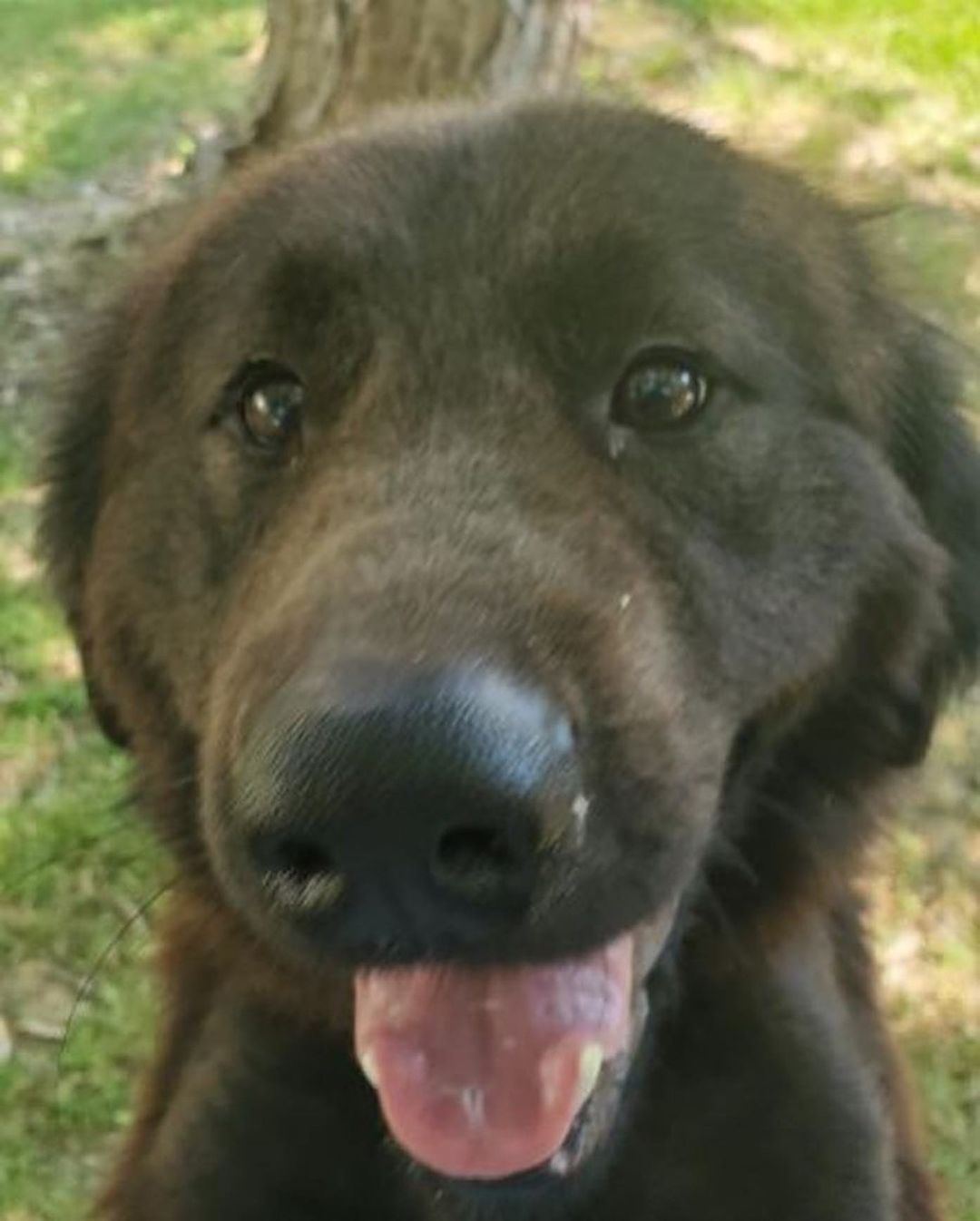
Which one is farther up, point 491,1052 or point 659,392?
point 659,392

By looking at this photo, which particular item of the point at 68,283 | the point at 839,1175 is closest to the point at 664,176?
the point at 839,1175

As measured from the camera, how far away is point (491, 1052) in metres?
2.18

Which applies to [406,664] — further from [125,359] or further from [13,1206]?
[13,1206]

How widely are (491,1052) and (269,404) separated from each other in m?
0.74

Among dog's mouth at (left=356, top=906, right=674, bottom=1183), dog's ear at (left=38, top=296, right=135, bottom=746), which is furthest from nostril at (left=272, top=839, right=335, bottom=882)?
dog's ear at (left=38, top=296, right=135, bottom=746)

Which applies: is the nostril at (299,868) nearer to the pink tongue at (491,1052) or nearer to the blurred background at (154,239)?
the pink tongue at (491,1052)

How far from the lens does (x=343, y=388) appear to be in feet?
7.36

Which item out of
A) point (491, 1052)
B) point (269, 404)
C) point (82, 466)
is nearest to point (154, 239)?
point (82, 466)

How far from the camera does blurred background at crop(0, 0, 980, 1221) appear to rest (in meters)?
3.46

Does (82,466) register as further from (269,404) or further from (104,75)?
(104,75)

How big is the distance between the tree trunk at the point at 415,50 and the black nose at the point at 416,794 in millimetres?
2748

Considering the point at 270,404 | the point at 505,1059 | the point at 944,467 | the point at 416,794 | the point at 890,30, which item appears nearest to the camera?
the point at 416,794

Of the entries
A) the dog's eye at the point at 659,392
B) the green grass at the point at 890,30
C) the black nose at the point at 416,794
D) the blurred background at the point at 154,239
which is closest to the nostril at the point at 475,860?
the black nose at the point at 416,794

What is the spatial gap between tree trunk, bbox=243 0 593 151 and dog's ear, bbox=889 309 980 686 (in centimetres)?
190
